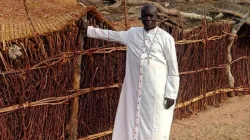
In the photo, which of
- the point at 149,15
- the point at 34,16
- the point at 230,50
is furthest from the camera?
the point at 34,16

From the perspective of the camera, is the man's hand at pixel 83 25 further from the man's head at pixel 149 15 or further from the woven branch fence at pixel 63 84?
the man's head at pixel 149 15

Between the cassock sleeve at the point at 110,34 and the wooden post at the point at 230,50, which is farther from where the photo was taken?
the wooden post at the point at 230,50

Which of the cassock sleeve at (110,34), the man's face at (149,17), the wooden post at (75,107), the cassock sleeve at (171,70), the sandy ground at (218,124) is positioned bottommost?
the sandy ground at (218,124)

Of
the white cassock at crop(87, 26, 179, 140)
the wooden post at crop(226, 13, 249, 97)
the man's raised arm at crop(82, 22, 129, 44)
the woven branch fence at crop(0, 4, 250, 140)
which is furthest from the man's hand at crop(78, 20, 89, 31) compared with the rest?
the wooden post at crop(226, 13, 249, 97)

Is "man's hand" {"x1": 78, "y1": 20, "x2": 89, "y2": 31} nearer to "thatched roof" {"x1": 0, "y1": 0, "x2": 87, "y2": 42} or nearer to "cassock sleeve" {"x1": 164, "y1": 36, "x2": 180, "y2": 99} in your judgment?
"thatched roof" {"x1": 0, "y1": 0, "x2": 87, "y2": 42}

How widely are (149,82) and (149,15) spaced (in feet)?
2.05

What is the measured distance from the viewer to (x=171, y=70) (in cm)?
408

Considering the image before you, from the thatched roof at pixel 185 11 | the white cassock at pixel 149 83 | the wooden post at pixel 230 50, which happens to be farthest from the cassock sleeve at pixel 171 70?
the wooden post at pixel 230 50

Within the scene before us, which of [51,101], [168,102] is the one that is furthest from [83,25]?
[168,102]

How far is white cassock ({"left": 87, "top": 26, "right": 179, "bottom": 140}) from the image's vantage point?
4.06 m

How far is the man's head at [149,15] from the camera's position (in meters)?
3.90

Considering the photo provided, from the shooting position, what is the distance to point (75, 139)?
511cm

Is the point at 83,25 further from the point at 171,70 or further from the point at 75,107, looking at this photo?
the point at 171,70

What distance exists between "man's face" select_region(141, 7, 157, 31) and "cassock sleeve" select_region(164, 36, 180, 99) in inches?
7.9
